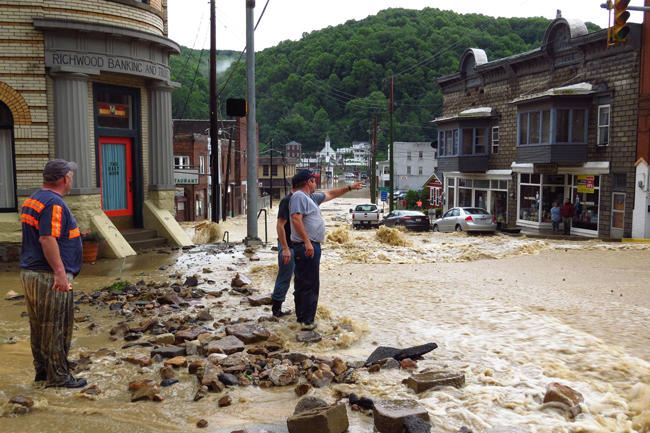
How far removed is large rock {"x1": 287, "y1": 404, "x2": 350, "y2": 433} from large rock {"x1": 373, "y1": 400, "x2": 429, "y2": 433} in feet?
0.84

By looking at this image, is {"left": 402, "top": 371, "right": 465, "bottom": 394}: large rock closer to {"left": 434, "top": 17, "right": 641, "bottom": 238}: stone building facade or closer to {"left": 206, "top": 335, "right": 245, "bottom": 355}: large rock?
{"left": 206, "top": 335, "right": 245, "bottom": 355}: large rock

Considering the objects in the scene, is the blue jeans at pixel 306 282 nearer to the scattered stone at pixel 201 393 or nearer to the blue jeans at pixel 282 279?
the blue jeans at pixel 282 279

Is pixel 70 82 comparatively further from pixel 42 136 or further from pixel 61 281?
pixel 61 281

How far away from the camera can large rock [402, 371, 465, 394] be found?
17.2 ft

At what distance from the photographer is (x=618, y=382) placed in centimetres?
547

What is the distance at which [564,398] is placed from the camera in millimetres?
4840

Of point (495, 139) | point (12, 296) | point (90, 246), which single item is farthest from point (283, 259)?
point (495, 139)

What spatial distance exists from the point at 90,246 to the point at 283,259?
7.29 m

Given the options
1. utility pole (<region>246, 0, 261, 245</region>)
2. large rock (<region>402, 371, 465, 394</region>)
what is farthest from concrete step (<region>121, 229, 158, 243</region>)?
large rock (<region>402, 371, 465, 394</region>)

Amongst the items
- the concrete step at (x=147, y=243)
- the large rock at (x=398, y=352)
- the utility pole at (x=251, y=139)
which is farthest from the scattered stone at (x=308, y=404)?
the utility pole at (x=251, y=139)

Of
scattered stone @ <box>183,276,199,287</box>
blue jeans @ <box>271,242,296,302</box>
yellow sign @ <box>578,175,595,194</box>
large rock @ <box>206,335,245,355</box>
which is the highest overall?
yellow sign @ <box>578,175,595,194</box>

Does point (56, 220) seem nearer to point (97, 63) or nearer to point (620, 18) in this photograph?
point (97, 63)

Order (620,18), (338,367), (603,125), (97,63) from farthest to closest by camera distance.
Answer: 1. (603,125)
2. (97,63)
3. (620,18)
4. (338,367)

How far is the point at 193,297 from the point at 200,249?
20.3 feet
